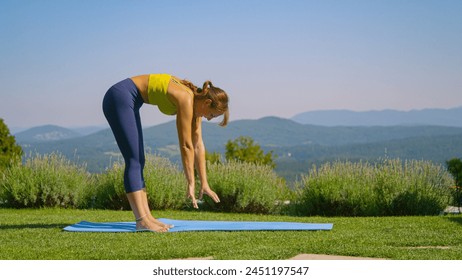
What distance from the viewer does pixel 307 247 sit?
4.71 metres

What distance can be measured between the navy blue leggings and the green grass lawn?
513 mm

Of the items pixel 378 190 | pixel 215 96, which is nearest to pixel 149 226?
pixel 215 96

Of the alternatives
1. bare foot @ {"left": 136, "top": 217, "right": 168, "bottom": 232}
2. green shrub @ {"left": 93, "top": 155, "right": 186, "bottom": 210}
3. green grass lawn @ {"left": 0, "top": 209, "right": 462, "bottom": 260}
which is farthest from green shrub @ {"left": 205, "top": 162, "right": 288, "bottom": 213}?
bare foot @ {"left": 136, "top": 217, "right": 168, "bottom": 232}

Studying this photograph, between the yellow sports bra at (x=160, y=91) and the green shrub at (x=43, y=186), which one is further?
the green shrub at (x=43, y=186)

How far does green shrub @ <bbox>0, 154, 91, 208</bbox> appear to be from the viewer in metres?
9.39

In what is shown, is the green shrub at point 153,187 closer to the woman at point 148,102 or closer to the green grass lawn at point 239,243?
the green grass lawn at point 239,243

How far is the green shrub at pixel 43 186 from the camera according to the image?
9.39 m

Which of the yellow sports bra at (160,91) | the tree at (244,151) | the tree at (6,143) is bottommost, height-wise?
the tree at (244,151)

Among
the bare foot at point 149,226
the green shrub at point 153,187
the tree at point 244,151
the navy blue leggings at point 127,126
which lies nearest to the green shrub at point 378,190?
the green shrub at point 153,187

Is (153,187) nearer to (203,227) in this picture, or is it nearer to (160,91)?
(203,227)

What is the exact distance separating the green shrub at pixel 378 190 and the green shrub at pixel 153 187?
171 centimetres

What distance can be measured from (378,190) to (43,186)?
4.59 m

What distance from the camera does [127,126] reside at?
227 inches
